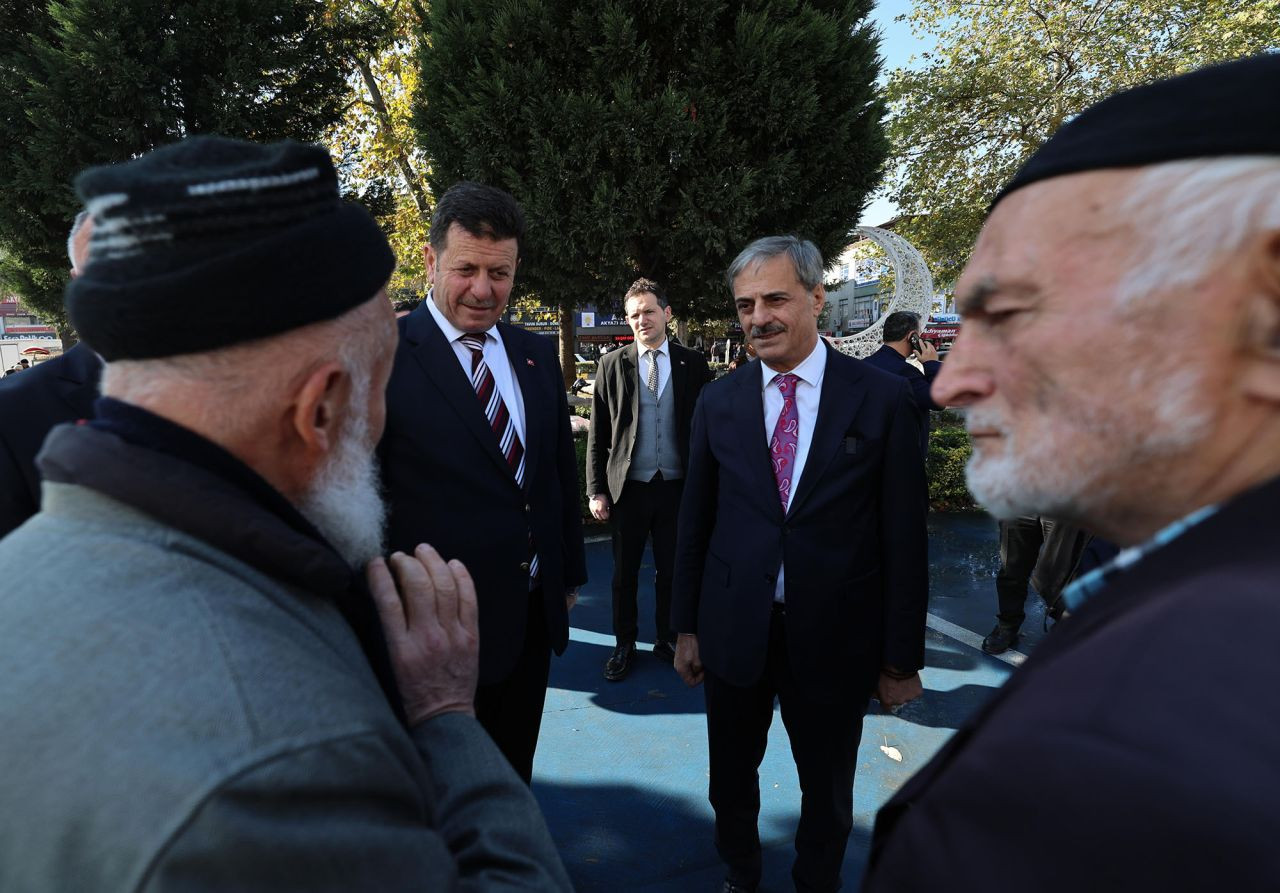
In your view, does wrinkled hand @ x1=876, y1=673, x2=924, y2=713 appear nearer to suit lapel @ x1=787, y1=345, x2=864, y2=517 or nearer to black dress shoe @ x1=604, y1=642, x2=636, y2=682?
suit lapel @ x1=787, y1=345, x2=864, y2=517

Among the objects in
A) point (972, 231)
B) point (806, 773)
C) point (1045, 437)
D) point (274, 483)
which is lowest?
point (806, 773)

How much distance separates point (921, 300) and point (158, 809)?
1396 cm

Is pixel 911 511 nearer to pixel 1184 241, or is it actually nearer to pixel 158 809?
pixel 1184 241

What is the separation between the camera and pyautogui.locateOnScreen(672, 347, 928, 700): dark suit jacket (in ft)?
7.41

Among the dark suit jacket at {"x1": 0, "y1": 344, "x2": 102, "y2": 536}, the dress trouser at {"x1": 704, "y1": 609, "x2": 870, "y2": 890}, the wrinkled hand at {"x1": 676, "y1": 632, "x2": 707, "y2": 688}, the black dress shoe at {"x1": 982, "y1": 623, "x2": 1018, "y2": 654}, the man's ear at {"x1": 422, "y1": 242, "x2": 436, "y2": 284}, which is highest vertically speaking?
the man's ear at {"x1": 422, "y1": 242, "x2": 436, "y2": 284}

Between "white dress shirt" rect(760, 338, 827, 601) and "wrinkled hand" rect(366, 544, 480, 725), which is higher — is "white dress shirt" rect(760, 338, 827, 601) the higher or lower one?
the higher one

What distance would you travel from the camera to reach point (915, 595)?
7.39ft

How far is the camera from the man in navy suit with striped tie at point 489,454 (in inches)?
90.7

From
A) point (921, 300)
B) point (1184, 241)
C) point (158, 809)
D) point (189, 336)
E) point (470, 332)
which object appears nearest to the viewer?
point (158, 809)

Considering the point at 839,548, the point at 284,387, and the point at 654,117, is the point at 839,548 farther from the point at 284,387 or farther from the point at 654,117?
the point at 654,117

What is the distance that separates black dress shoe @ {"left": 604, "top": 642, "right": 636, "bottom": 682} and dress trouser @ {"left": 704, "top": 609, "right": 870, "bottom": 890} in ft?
5.62

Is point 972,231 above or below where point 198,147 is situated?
above

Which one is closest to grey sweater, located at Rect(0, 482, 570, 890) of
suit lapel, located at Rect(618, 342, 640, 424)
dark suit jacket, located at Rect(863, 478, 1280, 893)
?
dark suit jacket, located at Rect(863, 478, 1280, 893)

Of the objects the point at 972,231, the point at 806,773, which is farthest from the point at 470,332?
the point at 972,231
